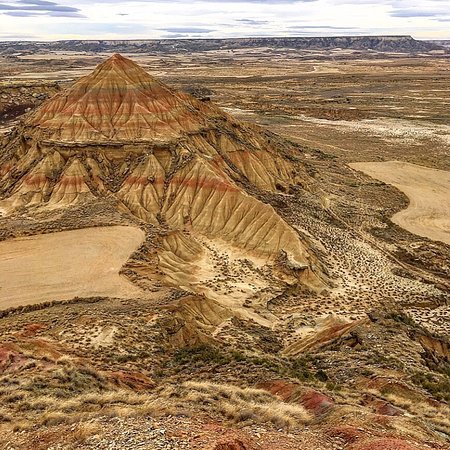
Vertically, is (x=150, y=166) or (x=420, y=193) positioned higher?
(x=150, y=166)

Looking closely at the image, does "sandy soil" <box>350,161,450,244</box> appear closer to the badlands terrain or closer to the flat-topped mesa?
the badlands terrain

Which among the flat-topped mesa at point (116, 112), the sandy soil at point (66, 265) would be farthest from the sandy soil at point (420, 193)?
the sandy soil at point (66, 265)

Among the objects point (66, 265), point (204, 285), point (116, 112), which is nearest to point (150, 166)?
point (116, 112)

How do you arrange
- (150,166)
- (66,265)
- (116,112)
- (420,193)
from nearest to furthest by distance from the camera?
(66,265) → (150,166) → (116,112) → (420,193)

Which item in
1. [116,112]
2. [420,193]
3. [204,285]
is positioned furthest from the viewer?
[420,193]

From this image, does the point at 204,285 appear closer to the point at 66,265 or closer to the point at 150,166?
the point at 66,265

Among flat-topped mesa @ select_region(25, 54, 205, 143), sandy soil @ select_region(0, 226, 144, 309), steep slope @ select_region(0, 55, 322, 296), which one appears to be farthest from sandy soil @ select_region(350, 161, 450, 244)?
sandy soil @ select_region(0, 226, 144, 309)
